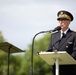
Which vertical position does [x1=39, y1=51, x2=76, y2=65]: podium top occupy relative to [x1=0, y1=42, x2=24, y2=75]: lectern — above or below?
below

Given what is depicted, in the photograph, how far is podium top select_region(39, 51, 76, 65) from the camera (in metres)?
7.61

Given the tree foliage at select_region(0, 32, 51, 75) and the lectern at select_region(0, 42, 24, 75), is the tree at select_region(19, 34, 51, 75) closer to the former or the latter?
the tree foliage at select_region(0, 32, 51, 75)

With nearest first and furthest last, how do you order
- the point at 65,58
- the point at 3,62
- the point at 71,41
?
1. the point at 65,58
2. the point at 71,41
3. the point at 3,62

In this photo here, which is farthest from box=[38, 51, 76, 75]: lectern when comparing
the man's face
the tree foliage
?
the tree foliage

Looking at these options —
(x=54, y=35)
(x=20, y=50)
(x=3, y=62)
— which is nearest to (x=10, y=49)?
(x=20, y=50)

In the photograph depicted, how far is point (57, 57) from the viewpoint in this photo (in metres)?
7.80

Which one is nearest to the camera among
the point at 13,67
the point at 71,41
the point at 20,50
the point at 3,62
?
the point at 71,41

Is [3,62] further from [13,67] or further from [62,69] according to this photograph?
[62,69]

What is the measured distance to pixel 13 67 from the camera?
41.2m

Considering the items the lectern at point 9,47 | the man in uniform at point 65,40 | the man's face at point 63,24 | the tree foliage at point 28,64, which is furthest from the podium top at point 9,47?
the tree foliage at point 28,64

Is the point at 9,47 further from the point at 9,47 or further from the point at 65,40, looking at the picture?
the point at 65,40

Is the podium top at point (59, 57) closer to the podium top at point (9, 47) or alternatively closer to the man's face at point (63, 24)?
the man's face at point (63, 24)

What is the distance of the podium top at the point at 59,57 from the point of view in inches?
300

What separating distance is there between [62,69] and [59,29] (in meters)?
0.77
